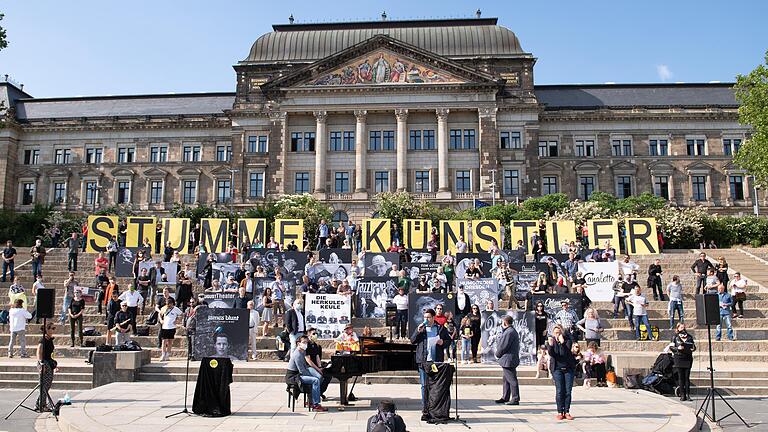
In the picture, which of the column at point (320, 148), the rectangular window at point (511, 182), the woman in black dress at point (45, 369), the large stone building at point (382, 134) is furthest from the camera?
the rectangular window at point (511, 182)

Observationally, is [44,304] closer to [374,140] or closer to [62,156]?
[374,140]

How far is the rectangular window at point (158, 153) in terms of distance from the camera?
80.4 meters

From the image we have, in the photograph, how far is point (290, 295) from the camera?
90.8ft

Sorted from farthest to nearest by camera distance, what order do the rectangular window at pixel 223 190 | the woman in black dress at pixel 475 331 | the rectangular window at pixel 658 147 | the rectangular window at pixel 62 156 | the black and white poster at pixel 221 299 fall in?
the rectangular window at pixel 62 156 < the rectangular window at pixel 223 190 < the rectangular window at pixel 658 147 < the black and white poster at pixel 221 299 < the woman in black dress at pixel 475 331

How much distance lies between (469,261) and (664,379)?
13473 mm

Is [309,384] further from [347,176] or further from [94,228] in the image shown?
[347,176]

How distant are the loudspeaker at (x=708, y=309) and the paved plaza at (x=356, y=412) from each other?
218cm

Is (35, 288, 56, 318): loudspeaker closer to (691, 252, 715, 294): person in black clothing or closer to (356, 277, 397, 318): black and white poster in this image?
(356, 277, 397, 318): black and white poster

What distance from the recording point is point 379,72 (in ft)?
239

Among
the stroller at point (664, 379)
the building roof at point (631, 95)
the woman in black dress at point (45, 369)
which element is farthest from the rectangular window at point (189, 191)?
the stroller at point (664, 379)

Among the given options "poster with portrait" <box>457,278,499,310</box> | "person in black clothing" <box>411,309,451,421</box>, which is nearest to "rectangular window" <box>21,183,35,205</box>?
"poster with portrait" <box>457,278,499,310</box>

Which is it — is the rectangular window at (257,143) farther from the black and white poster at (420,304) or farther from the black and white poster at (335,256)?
the black and white poster at (420,304)

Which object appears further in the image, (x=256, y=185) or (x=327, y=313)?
(x=256, y=185)

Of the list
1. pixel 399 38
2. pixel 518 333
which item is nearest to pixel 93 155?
pixel 399 38
